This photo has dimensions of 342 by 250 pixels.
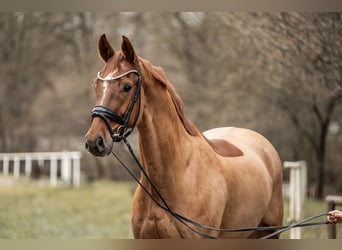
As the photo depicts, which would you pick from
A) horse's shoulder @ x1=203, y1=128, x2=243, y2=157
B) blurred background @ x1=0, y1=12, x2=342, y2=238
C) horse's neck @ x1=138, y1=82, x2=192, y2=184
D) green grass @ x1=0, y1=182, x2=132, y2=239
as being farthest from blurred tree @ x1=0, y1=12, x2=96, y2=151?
horse's neck @ x1=138, y1=82, x2=192, y2=184

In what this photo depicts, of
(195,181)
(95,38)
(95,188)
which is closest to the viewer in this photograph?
(195,181)

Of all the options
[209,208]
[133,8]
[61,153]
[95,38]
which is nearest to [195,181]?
[209,208]

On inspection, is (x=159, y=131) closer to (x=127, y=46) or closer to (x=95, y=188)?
(x=127, y=46)

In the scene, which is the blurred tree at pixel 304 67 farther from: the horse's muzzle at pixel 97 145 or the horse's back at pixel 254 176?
the horse's muzzle at pixel 97 145

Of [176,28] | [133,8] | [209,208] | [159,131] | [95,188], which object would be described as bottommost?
[95,188]

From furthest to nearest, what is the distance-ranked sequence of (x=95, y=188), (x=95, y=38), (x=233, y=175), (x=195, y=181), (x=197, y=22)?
(x=95, y=188)
(x=95, y=38)
(x=197, y=22)
(x=233, y=175)
(x=195, y=181)

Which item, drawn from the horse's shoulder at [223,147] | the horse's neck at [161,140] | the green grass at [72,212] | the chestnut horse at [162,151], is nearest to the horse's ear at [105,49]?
the chestnut horse at [162,151]

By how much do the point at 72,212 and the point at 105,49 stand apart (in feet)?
20.3

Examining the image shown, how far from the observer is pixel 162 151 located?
299 centimetres

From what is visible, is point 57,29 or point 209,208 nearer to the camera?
point 209,208

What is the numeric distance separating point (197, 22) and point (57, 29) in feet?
7.79

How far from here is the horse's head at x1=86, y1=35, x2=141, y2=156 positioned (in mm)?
2697

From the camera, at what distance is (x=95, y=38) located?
995 cm

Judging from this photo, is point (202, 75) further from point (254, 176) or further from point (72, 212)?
point (254, 176)
